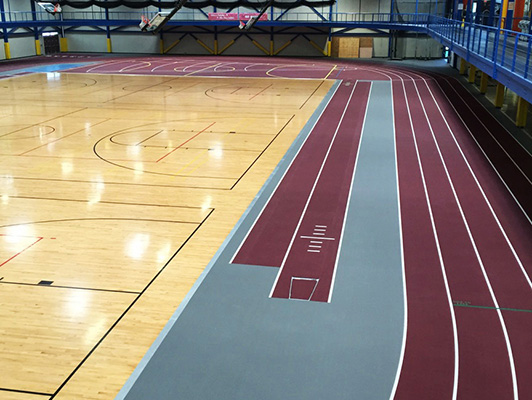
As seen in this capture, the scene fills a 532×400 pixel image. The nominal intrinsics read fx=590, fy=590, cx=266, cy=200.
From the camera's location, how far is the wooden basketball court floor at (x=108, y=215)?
817cm

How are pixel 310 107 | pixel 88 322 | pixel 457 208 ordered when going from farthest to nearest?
1. pixel 310 107
2. pixel 457 208
3. pixel 88 322

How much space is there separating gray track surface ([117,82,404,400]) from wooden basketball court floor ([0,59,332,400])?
0.45 meters

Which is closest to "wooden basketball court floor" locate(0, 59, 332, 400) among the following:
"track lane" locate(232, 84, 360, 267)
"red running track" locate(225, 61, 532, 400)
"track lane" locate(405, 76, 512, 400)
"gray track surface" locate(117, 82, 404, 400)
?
"gray track surface" locate(117, 82, 404, 400)

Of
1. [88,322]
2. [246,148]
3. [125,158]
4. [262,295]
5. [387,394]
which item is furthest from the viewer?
[246,148]

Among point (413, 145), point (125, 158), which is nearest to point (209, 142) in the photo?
point (125, 158)

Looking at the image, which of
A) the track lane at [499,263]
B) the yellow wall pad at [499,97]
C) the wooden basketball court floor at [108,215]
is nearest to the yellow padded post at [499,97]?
the yellow wall pad at [499,97]

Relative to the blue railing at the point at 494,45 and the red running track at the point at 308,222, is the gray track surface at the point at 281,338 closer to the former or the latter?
the red running track at the point at 308,222

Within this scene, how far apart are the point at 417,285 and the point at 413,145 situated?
1056cm

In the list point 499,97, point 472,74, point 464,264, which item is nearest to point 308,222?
point 464,264

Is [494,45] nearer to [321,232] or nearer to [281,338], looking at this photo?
[321,232]

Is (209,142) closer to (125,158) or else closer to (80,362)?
(125,158)

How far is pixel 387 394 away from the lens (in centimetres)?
715

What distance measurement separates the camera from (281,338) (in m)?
8.34

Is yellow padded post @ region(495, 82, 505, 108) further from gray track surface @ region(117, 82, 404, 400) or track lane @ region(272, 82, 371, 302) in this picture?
gray track surface @ region(117, 82, 404, 400)
